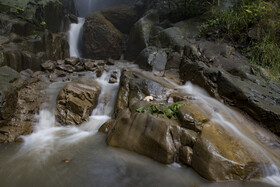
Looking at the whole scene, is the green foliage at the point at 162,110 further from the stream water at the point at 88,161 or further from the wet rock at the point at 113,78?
the wet rock at the point at 113,78

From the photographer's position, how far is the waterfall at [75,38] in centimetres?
1141

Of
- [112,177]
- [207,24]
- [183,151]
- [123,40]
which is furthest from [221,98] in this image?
[123,40]

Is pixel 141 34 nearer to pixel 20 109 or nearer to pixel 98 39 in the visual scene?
pixel 98 39

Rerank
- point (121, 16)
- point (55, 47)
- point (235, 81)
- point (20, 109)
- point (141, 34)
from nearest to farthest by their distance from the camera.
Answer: point (20, 109)
point (235, 81)
point (55, 47)
point (141, 34)
point (121, 16)

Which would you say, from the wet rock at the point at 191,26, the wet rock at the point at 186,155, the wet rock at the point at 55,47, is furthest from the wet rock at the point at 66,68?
the wet rock at the point at 186,155

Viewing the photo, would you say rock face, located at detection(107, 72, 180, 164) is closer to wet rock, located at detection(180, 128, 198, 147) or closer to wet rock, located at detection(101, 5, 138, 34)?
wet rock, located at detection(180, 128, 198, 147)

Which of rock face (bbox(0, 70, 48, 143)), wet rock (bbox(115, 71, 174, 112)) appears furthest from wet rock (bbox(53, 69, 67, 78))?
wet rock (bbox(115, 71, 174, 112))

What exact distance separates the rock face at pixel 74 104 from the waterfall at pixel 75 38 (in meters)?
6.82

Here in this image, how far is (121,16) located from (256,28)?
374 inches

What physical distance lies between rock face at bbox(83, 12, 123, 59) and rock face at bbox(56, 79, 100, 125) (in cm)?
687

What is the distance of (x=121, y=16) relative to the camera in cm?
1331

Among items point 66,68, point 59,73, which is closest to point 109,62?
point 66,68

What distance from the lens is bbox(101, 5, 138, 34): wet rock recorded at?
13.2 metres

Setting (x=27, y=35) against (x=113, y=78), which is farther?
(x=27, y=35)
